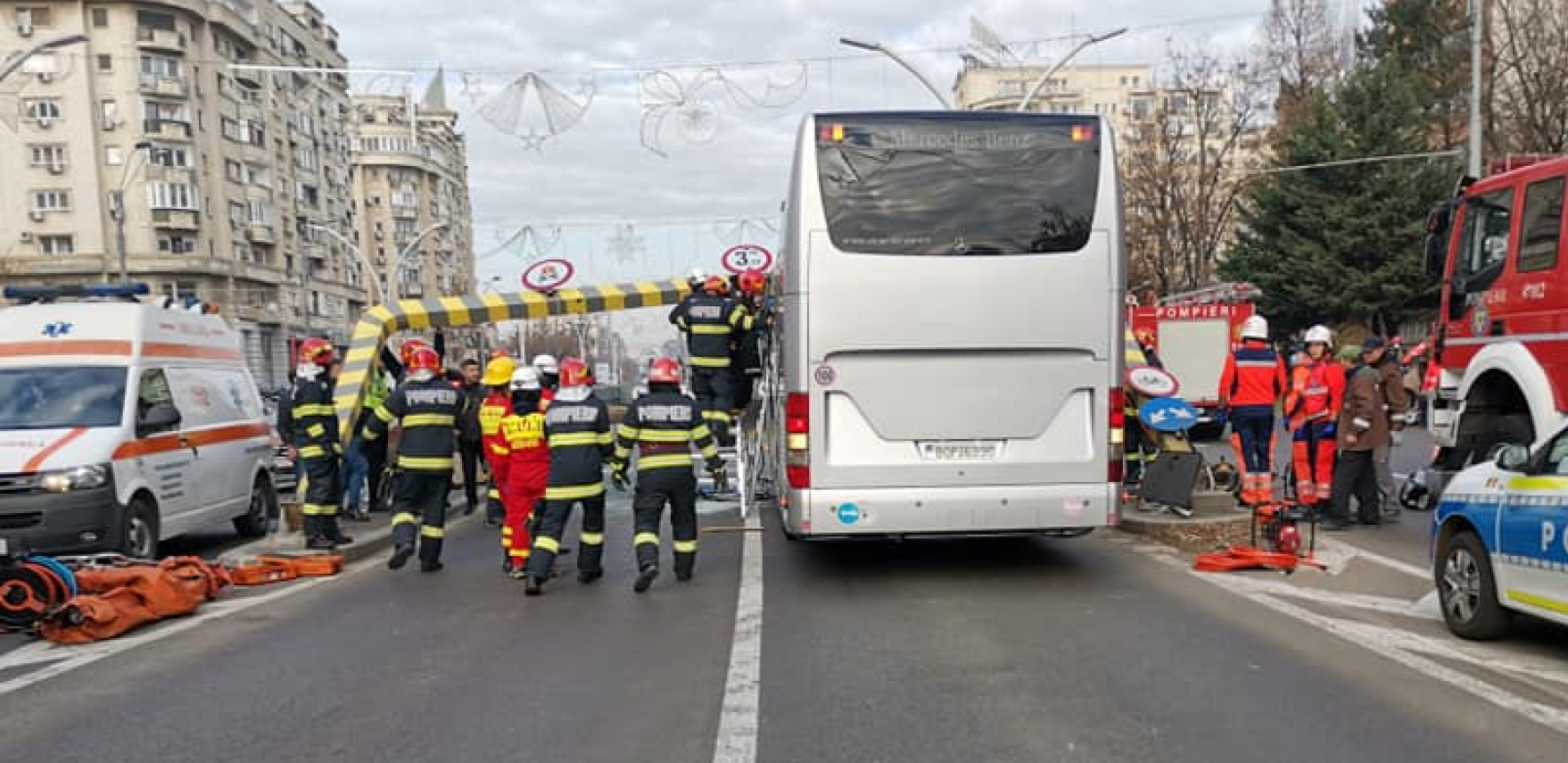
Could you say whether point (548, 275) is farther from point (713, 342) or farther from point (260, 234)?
point (260, 234)

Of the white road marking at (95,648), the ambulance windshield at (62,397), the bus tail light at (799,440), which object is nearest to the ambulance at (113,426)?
the ambulance windshield at (62,397)

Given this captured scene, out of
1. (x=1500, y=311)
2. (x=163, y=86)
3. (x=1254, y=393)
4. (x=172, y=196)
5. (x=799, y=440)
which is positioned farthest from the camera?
(x=172, y=196)

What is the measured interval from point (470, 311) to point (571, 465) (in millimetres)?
5569

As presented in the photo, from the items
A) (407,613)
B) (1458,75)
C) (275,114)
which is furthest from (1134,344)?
(275,114)

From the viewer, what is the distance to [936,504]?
729cm

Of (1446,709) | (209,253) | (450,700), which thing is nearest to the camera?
(1446,709)

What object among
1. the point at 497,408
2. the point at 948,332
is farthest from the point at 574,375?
the point at 948,332

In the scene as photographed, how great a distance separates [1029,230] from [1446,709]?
3.87 metres

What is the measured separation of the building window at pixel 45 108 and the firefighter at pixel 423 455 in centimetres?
5192

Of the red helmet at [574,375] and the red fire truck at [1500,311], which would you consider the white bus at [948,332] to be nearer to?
the red helmet at [574,375]

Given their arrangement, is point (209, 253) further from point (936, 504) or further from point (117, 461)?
point (936, 504)

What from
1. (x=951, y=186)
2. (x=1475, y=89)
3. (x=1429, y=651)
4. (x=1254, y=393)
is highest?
(x=1475, y=89)

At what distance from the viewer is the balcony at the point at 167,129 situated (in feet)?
164

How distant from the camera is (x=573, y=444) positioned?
26.8 feet
